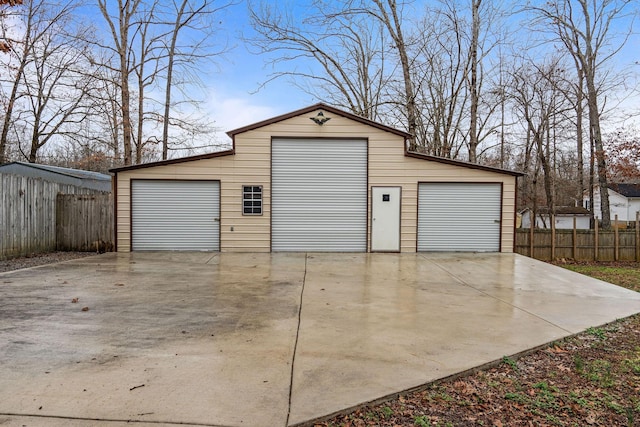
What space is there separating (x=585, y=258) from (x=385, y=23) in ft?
38.0

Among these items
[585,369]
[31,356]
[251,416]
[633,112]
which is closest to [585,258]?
[633,112]

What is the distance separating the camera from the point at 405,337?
3.82 m

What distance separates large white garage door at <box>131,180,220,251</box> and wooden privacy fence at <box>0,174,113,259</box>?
0.95 meters

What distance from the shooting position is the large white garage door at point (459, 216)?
10.9 metres

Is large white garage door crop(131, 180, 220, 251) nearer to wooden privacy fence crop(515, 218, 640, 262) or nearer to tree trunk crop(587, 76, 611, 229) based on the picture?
wooden privacy fence crop(515, 218, 640, 262)

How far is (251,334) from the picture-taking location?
3844 millimetres

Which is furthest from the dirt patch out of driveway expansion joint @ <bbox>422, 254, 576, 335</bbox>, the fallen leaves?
driveway expansion joint @ <bbox>422, 254, 576, 335</bbox>

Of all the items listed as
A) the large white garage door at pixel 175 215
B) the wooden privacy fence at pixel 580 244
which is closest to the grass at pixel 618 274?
the wooden privacy fence at pixel 580 244

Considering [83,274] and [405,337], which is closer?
[405,337]

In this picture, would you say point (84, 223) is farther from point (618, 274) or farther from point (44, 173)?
point (618, 274)

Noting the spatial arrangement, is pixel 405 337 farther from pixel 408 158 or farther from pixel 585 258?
pixel 585 258

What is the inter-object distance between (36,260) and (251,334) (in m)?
7.82

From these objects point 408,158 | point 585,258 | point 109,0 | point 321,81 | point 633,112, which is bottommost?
point 585,258

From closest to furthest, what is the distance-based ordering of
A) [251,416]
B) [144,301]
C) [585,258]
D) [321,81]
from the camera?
[251,416], [144,301], [585,258], [321,81]
